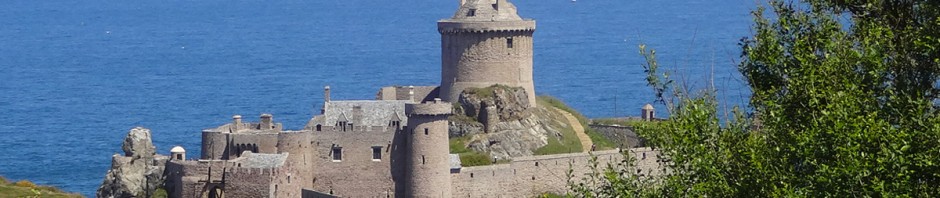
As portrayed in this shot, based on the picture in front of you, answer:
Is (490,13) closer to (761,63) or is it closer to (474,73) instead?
(474,73)

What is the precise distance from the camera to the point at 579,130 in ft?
270

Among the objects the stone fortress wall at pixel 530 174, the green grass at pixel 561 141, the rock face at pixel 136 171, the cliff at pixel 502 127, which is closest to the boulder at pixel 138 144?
the rock face at pixel 136 171

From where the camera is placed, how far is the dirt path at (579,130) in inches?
3118

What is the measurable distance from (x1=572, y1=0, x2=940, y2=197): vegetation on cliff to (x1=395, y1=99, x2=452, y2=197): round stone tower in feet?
111

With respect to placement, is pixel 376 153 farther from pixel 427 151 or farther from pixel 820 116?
pixel 820 116

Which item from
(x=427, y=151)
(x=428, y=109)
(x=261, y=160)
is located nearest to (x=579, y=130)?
(x=427, y=151)

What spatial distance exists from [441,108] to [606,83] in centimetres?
9330

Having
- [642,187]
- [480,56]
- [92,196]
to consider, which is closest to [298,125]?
[92,196]

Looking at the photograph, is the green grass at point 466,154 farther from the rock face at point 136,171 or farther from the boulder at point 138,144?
the boulder at point 138,144

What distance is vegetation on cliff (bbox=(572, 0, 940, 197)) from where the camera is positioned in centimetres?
2869

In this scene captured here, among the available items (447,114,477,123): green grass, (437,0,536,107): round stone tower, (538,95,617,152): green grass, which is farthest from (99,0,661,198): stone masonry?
(538,95,617,152): green grass

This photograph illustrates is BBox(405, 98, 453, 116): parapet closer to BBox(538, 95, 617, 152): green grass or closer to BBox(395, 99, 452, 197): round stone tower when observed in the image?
BBox(395, 99, 452, 197): round stone tower

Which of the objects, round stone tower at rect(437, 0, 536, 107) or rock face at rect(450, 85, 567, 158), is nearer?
rock face at rect(450, 85, 567, 158)

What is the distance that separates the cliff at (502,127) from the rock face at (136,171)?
9.64m
